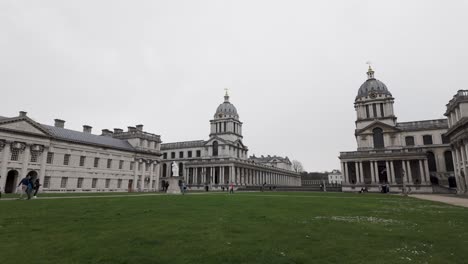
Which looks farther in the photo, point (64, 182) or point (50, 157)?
point (64, 182)

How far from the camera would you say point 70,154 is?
177ft

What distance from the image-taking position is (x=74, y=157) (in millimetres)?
54406

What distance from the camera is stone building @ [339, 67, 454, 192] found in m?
61.7

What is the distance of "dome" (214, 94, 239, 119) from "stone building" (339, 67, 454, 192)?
3909 cm

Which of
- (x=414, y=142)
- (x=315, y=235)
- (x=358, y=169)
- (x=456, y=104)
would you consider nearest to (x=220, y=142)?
(x=358, y=169)

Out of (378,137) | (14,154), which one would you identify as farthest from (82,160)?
(378,137)

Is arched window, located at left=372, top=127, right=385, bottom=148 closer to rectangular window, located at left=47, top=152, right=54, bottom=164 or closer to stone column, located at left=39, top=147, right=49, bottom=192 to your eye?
rectangular window, located at left=47, top=152, right=54, bottom=164

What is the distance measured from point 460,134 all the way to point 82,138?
67796mm

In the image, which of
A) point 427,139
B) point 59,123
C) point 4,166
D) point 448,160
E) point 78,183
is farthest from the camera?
point 427,139

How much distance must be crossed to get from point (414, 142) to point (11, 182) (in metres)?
87.4

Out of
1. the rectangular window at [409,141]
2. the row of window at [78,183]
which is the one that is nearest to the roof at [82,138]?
the row of window at [78,183]

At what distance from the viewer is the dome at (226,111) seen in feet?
314

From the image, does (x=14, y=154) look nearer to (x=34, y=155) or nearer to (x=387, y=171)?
(x=34, y=155)

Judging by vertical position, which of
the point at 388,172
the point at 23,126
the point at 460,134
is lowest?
the point at 388,172
